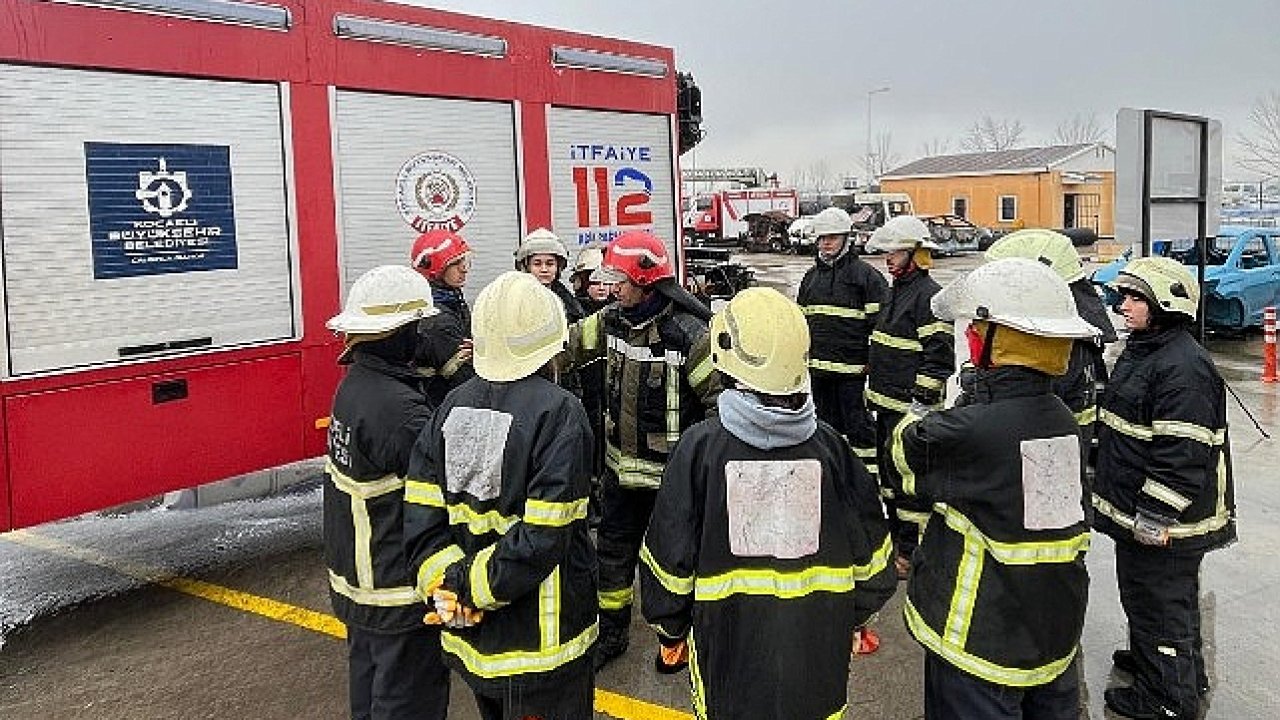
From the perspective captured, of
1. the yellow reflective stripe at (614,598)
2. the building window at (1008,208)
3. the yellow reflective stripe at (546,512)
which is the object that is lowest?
the yellow reflective stripe at (614,598)

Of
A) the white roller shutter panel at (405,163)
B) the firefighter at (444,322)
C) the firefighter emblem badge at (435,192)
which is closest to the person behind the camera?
the firefighter at (444,322)

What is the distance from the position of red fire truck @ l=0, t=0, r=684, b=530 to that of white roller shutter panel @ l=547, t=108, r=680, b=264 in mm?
155

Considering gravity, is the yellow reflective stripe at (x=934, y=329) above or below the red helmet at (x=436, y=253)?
below

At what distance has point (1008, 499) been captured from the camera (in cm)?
253

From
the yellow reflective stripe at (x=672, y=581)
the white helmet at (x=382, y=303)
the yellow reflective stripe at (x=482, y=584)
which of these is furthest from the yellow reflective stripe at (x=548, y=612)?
the white helmet at (x=382, y=303)

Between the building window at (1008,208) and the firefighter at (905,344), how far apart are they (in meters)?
42.3

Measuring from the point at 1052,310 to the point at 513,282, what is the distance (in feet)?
4.54

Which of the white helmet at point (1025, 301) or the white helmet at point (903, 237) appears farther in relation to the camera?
the white helmet at point (903, 237)

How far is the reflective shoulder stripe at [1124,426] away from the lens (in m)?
3.44

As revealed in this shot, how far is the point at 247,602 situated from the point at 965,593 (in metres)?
3.67

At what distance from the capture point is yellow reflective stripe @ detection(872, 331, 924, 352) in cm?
521

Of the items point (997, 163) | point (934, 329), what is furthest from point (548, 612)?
point (997, 163)

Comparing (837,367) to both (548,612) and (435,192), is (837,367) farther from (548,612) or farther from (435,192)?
(548,612)

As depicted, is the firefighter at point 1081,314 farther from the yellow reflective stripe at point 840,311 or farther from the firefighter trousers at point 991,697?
the firefighter trousers at point 991,697
